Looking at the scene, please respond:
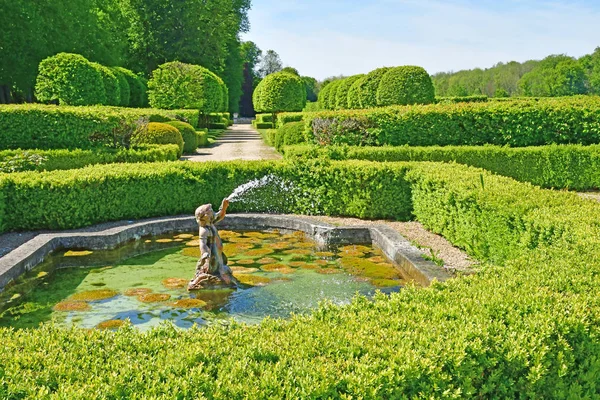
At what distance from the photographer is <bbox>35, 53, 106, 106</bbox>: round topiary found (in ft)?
66.7

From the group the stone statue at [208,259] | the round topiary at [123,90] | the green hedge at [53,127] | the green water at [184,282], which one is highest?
the round topiary at [123,90]

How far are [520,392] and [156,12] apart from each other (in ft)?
140

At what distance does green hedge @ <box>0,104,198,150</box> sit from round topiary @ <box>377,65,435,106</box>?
44.8ft

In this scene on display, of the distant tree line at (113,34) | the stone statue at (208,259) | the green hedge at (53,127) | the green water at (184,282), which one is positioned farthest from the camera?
the distant tree line at (113,34)

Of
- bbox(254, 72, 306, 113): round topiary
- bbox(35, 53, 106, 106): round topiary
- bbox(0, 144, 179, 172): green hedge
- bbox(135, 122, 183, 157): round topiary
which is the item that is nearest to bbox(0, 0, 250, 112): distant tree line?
bbox(35, 53, 106, 106): round topiary

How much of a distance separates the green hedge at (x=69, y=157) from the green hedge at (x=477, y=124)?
4.74 m

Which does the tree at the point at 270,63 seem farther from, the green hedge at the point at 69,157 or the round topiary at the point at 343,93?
the green hedge at the point at 69,157

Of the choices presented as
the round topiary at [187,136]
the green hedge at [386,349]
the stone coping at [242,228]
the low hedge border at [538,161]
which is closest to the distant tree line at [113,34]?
the round topiary at [187,136]

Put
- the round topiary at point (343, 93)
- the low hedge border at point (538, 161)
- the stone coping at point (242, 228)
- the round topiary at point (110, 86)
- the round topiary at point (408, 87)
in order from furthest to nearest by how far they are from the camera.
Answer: the round topiary at point (343, 93)
the round topiary at point (110, 86)
the round topiary at point (408, 87)
the low hedge border at point (538, 161)
the stone coping at point (242, 228)

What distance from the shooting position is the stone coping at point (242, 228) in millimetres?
6875

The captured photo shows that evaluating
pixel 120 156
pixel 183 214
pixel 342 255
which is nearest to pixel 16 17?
pixel 120 156

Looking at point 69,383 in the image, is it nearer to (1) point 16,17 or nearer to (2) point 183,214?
(2) point 183,214

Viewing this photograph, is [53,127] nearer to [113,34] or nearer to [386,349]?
[386,349]

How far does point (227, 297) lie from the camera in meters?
6.38
